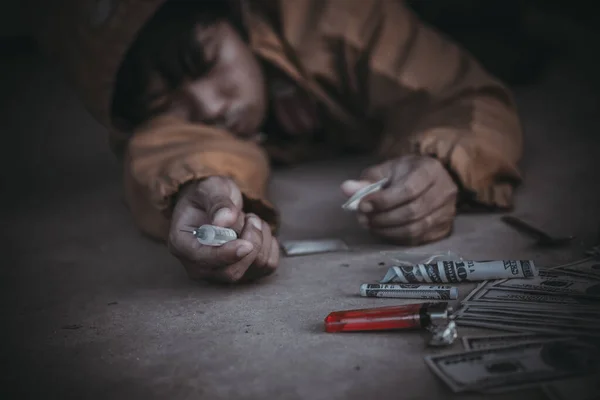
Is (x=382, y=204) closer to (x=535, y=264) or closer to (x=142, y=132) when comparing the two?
(x=535, y=264)

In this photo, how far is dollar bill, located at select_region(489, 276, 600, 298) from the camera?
1.23m

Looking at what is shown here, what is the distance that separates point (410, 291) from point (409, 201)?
12.1 inches

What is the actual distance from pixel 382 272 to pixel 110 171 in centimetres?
151

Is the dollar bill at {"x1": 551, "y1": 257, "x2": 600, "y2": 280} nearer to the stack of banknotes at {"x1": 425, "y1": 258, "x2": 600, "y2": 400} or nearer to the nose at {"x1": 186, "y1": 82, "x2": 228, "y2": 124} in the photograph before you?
the stack of banknotes at {"x1": 425, "y1": 258, "x2": 600, "y2": 400}

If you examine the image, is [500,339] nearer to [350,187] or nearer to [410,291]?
[410,291]

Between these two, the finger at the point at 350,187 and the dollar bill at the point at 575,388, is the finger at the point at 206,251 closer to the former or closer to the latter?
the finger at the point at 350,187

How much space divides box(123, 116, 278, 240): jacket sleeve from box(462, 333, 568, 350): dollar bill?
24.5 inches

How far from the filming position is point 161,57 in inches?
75.9

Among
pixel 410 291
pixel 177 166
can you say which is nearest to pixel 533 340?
pixel 410 291

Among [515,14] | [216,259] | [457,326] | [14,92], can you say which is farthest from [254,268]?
[14,92]

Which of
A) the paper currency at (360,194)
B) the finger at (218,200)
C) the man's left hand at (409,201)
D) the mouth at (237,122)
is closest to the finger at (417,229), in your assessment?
the man's left hand at (409,201)

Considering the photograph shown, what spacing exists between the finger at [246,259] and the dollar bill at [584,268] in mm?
571

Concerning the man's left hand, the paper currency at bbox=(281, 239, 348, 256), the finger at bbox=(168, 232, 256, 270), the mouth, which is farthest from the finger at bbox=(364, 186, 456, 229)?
the mouth

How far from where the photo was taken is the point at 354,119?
2.19 meters
